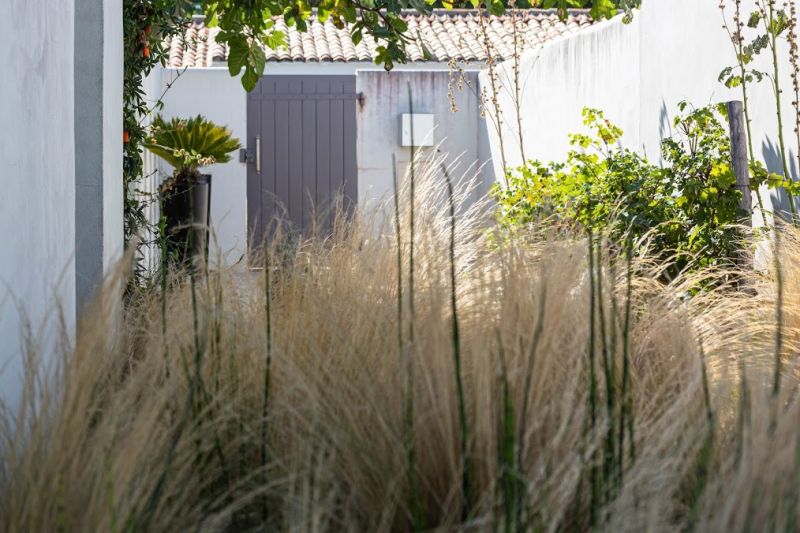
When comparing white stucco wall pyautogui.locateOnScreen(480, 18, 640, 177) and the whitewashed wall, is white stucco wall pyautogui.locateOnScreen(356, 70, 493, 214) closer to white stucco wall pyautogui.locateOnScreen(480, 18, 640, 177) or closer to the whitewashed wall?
white stucco wall pyautogui.locateOnScreen(480, 18, 640, 177)

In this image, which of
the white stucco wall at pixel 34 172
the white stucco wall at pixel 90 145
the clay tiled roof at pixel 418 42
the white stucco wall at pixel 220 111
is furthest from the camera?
the clay tiled roof at pixel 418 42

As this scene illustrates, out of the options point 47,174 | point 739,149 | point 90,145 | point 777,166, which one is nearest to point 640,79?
point 777,166

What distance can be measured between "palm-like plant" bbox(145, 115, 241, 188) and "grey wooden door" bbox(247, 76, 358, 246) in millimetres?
4139

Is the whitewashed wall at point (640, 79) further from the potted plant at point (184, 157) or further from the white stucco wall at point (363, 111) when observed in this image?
the potted plant at point (184, 157)

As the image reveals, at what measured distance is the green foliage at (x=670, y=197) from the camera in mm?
Result: 5270

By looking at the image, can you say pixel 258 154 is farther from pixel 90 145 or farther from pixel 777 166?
pixel 90 145

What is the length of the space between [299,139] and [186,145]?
4.87m

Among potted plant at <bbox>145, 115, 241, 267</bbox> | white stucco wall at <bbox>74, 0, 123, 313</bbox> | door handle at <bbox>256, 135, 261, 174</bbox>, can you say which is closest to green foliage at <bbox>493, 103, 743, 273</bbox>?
white stucco wall at <bbox>74, 0, 123, 313</bbox>

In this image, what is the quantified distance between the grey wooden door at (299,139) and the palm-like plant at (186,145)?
414cm

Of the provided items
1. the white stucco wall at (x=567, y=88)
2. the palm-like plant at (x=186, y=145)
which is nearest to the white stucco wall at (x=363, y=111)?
the white stucco wall at (x=567, y=88)

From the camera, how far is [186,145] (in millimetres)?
7848

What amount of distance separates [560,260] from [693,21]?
417 cm

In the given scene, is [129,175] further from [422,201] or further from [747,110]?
[747,110]

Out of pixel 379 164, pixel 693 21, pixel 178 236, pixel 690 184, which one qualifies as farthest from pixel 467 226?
pixel 379 164
